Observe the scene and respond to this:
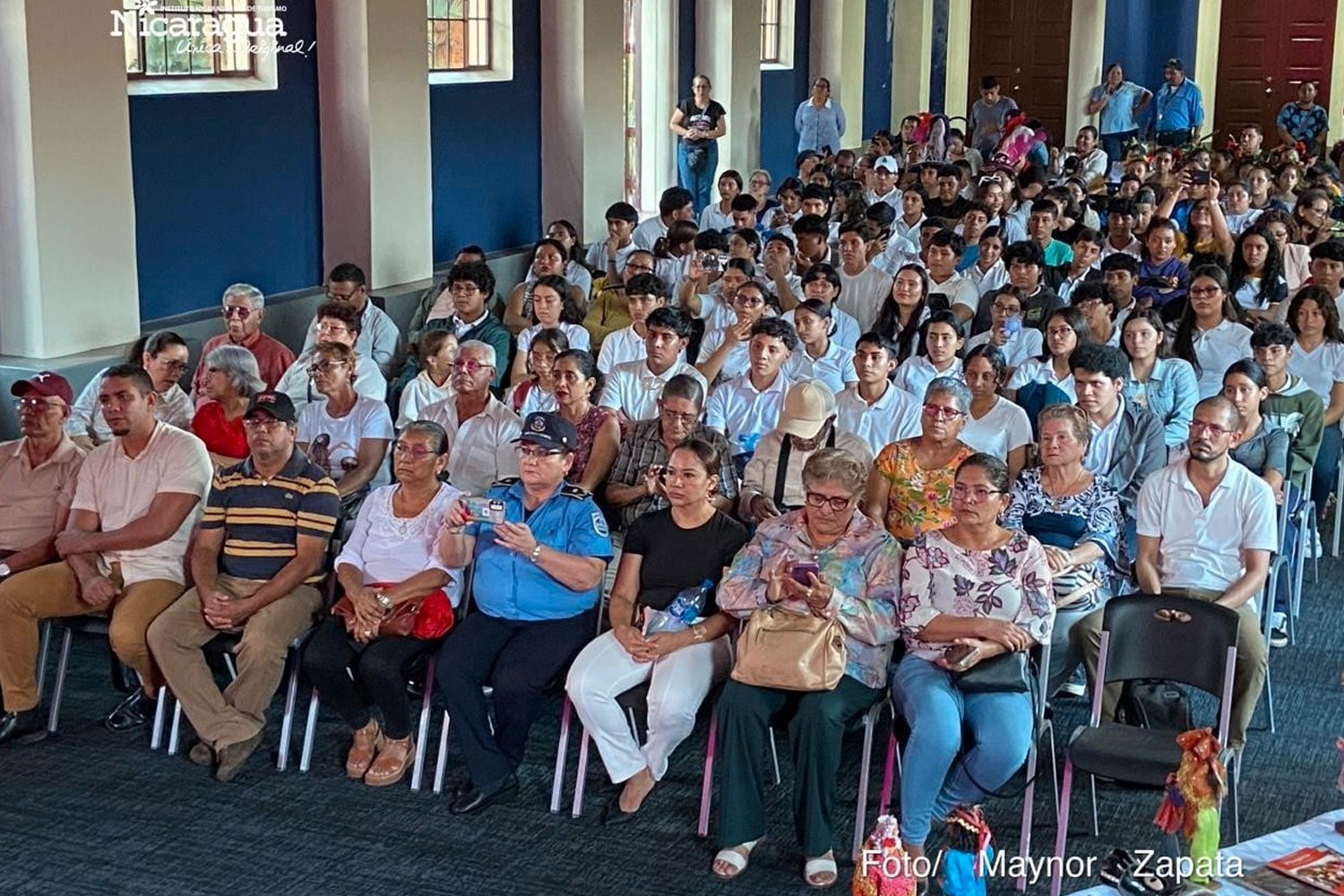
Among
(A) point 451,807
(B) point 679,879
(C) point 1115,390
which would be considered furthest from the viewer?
(C) point 1115,390

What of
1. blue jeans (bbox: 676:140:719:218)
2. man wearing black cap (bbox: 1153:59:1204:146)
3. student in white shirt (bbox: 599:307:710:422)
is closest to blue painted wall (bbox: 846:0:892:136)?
man wearing black cap (bbox: 1153:59:1204:146)

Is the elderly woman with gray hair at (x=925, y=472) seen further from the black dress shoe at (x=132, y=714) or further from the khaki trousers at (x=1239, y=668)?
the black dress shoe at (x=132, y=714)

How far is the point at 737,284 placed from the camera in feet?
28.5

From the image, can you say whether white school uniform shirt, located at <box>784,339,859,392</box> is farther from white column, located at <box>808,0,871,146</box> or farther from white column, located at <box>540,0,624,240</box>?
white column, located at <box>808,0,871,146</box>

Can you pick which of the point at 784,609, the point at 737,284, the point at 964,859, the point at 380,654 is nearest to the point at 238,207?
the point at 737,284

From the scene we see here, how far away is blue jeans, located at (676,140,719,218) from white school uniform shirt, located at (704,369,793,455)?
7239 millimetres

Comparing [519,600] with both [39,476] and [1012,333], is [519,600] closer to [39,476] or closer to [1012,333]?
[39,476]

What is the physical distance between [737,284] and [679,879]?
4370mm

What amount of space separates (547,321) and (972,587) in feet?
12.2

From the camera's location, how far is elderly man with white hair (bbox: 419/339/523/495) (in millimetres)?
6520

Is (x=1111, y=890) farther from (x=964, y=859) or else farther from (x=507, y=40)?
(x=507, y=40)

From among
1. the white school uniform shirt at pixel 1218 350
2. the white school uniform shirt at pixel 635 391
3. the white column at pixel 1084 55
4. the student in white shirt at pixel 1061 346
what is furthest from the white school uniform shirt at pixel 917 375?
the white column at pixel 1084 55

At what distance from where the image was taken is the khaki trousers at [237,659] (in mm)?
5492

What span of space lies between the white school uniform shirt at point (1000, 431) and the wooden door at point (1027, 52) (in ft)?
53.6
